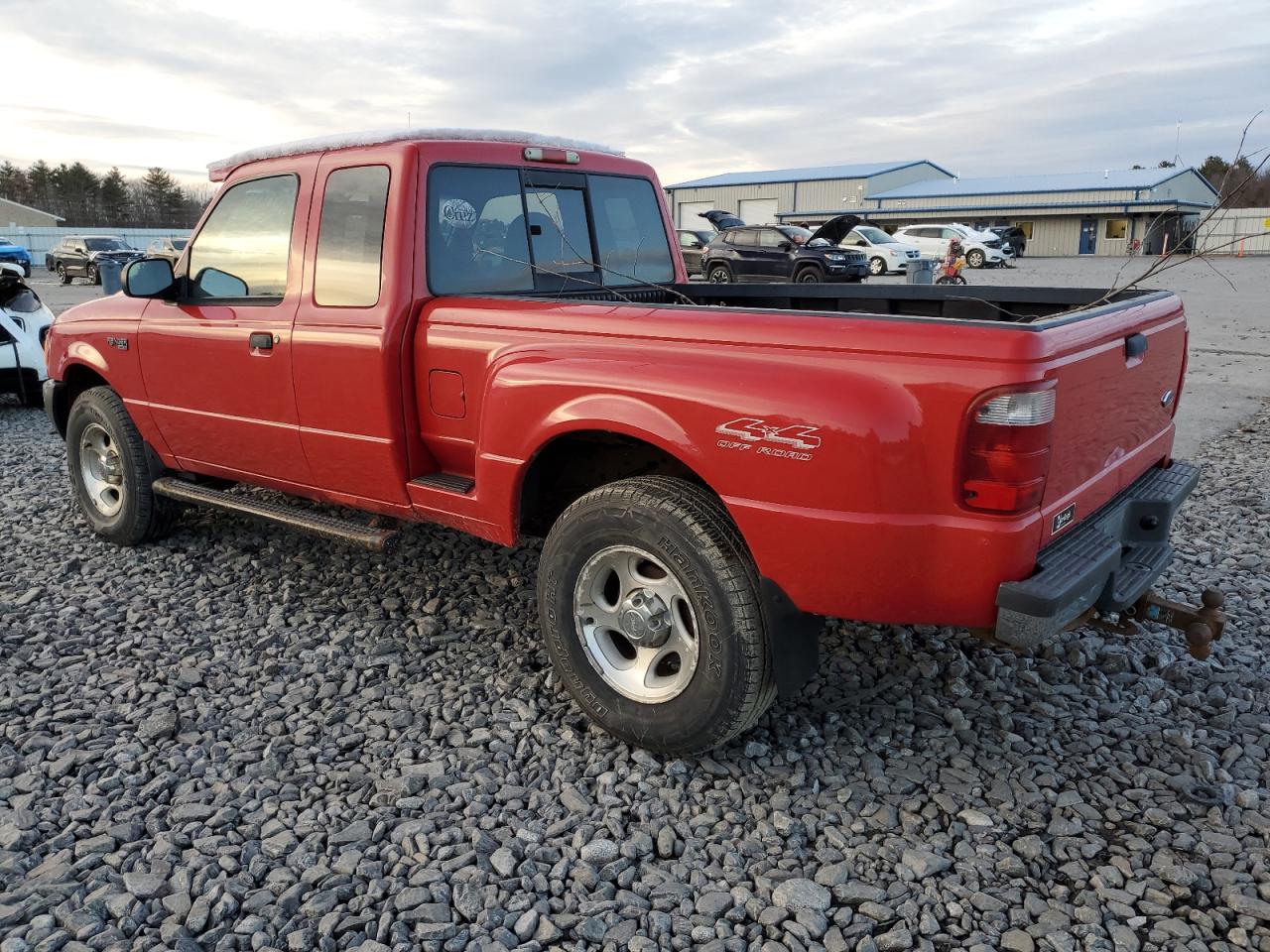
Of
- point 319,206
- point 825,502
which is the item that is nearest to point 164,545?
point 319,206

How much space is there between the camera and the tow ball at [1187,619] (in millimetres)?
3143

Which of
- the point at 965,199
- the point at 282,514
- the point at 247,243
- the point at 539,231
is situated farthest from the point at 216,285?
the point at 965,199

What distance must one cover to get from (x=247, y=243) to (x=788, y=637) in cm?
315

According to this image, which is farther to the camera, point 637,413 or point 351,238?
point 351,238

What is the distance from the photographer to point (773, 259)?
2347 centimetres

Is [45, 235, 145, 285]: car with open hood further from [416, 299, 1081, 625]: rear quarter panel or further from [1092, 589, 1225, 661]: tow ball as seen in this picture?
[1092, 589, 1225, 661]: tow ball

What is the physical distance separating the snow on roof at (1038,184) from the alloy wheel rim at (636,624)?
54.7 m

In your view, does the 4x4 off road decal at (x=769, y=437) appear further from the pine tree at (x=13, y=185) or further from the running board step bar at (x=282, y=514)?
the pine tree at (x=13, y=185)

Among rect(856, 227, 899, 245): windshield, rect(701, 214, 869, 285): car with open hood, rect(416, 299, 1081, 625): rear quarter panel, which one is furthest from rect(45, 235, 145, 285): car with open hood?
rect(416, 299, 1081, 625): rear quarter panel

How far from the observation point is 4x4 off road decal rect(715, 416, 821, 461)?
271cm

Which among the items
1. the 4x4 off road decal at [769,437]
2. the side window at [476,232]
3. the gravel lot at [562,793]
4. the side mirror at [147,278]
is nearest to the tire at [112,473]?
the gravel lot at [562,793]

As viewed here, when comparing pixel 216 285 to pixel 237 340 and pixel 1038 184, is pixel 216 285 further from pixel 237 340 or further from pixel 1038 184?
pixel 1038 184

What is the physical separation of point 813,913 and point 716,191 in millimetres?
61145

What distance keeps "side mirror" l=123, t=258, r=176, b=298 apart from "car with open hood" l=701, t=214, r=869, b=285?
19355 mm
